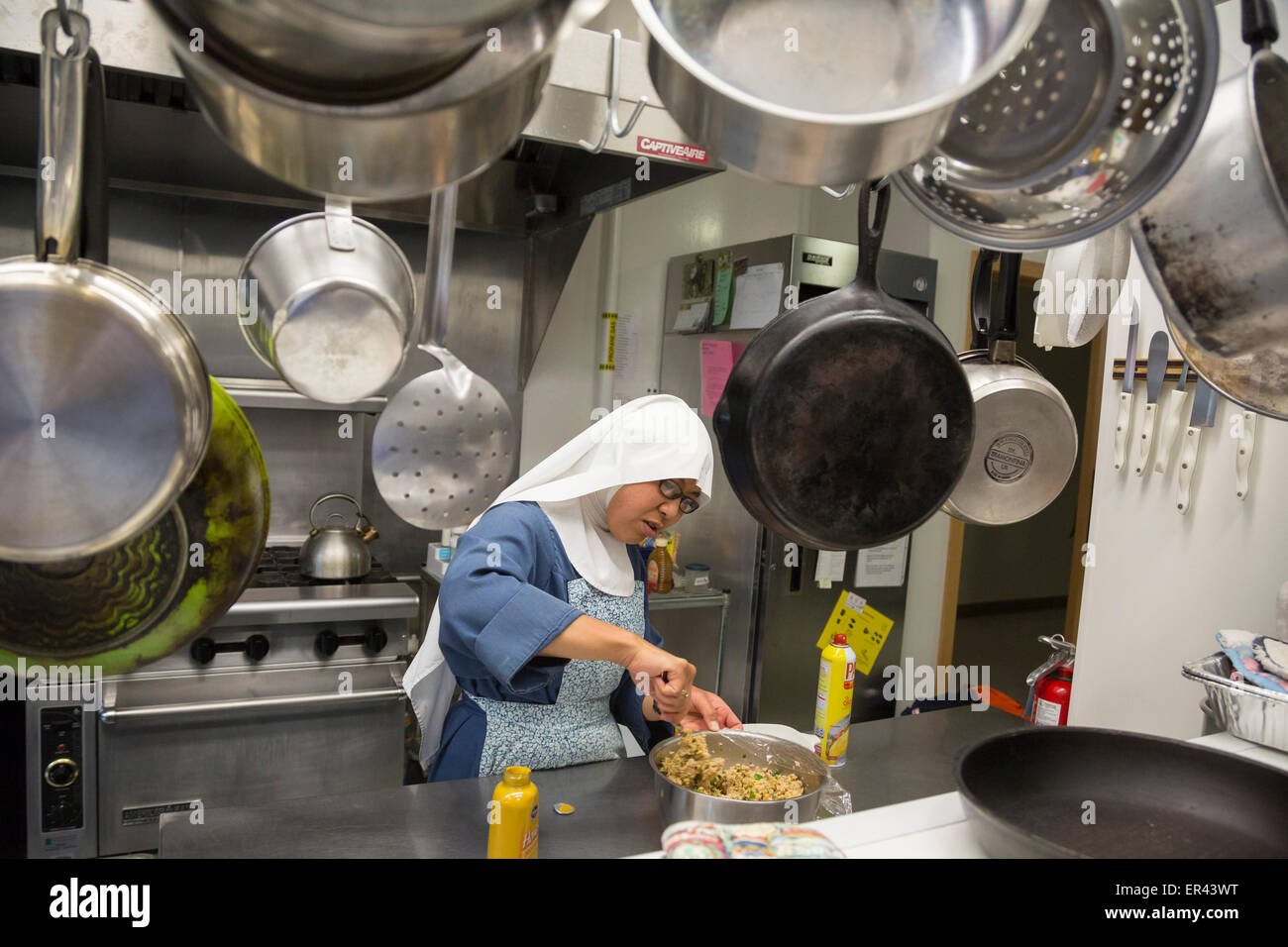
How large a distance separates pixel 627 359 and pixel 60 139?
3149mm

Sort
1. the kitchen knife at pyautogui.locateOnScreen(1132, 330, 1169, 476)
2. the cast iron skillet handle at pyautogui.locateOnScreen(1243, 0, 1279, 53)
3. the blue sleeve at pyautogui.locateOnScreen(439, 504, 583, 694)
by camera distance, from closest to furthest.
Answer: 1. the cast iron skillet handle at pyautogui.locateOnScreen(1243, 0, 1279, 53)
2. the blue sleeve at pyautogui.locateOnScreen(439, 504, 583, 694)
3. the kitchen knife at pyautogui.locateOnScreen(1132, 330, 1169, 476)

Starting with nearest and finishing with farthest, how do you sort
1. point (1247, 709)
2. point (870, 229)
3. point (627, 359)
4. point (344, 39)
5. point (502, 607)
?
point (344, 39)
point (870, 229)
point (1247, 709)
point (502, 607)
point (627, 359)

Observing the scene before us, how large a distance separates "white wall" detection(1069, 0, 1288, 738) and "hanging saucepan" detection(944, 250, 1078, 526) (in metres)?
1.02

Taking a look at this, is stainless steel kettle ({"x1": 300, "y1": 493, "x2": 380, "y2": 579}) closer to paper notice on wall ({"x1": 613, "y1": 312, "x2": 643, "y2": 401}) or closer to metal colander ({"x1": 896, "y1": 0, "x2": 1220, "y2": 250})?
paper notice on wall ({"x1": 613, "y1": 312, "x2": 643, "y2": 401})

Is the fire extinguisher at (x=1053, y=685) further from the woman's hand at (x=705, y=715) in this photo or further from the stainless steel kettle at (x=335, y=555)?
the stainless steel kettle at (x=335, y=555)

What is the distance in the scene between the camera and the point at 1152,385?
2.04 meters

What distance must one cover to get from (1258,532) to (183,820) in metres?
2.21

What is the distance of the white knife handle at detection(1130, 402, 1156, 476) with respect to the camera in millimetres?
2240

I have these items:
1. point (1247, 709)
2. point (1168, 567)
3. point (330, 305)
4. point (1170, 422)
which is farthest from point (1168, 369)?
point (330, 305)

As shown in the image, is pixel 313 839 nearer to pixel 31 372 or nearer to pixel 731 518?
pixel 31 372

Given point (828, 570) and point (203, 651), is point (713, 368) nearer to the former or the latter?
point (828, 570)

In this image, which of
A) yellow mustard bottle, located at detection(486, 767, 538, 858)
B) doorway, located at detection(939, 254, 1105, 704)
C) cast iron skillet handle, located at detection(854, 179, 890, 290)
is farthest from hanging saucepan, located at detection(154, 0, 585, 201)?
doorway, located at detection(939, 254, 1105, 704)

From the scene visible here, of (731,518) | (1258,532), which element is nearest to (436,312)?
(1258,532)

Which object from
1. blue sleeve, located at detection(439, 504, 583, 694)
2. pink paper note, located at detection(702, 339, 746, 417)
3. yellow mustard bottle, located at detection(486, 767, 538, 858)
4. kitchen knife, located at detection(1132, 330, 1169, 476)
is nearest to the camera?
yellow mustard bottle, located at detection(486, 767, 538, 858)
